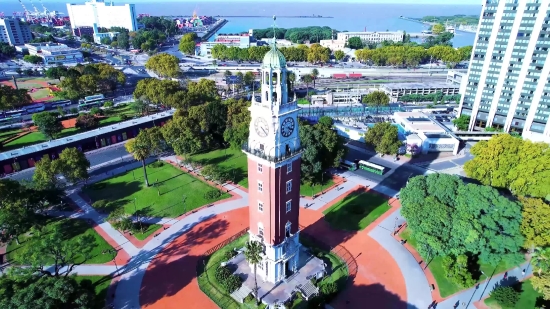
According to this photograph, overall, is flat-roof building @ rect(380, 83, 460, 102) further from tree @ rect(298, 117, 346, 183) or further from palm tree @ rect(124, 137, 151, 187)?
palm tree @ rect(124, 137, 151, 187)

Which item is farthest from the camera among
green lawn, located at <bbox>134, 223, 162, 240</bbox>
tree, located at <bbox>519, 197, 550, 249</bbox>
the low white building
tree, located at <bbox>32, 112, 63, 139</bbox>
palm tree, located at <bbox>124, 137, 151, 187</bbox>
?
tree, located at <bbox>32, 112, 63, 139</bbox>

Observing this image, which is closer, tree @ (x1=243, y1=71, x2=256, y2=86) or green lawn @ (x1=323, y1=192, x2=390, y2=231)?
green lawn @ (x1=323, y1=192, x2=390, y2=231)

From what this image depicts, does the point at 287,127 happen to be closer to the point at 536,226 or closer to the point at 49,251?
the point at 49,251

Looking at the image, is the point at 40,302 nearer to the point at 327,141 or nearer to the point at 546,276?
the point at 327,141

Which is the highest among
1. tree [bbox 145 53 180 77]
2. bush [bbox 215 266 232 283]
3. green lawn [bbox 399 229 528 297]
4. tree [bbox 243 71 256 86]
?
tree [bbox 145 53 180 77]

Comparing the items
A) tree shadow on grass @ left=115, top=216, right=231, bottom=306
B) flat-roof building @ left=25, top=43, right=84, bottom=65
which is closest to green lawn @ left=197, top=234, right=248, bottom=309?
tree shadow on grass @ left=115, top=216, right=231, bottom=306

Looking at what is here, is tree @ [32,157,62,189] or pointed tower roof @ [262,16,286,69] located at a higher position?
pointed tower roof @ [262,16,286,69]

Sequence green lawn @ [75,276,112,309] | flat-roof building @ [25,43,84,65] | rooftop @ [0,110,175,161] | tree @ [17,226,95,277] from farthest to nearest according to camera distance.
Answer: flat-roof building @ [25,43,84,65], rooftop @ [0,110,175,161], green lawn @ [75,276,112,309], tree @ [17,226,95,277]
